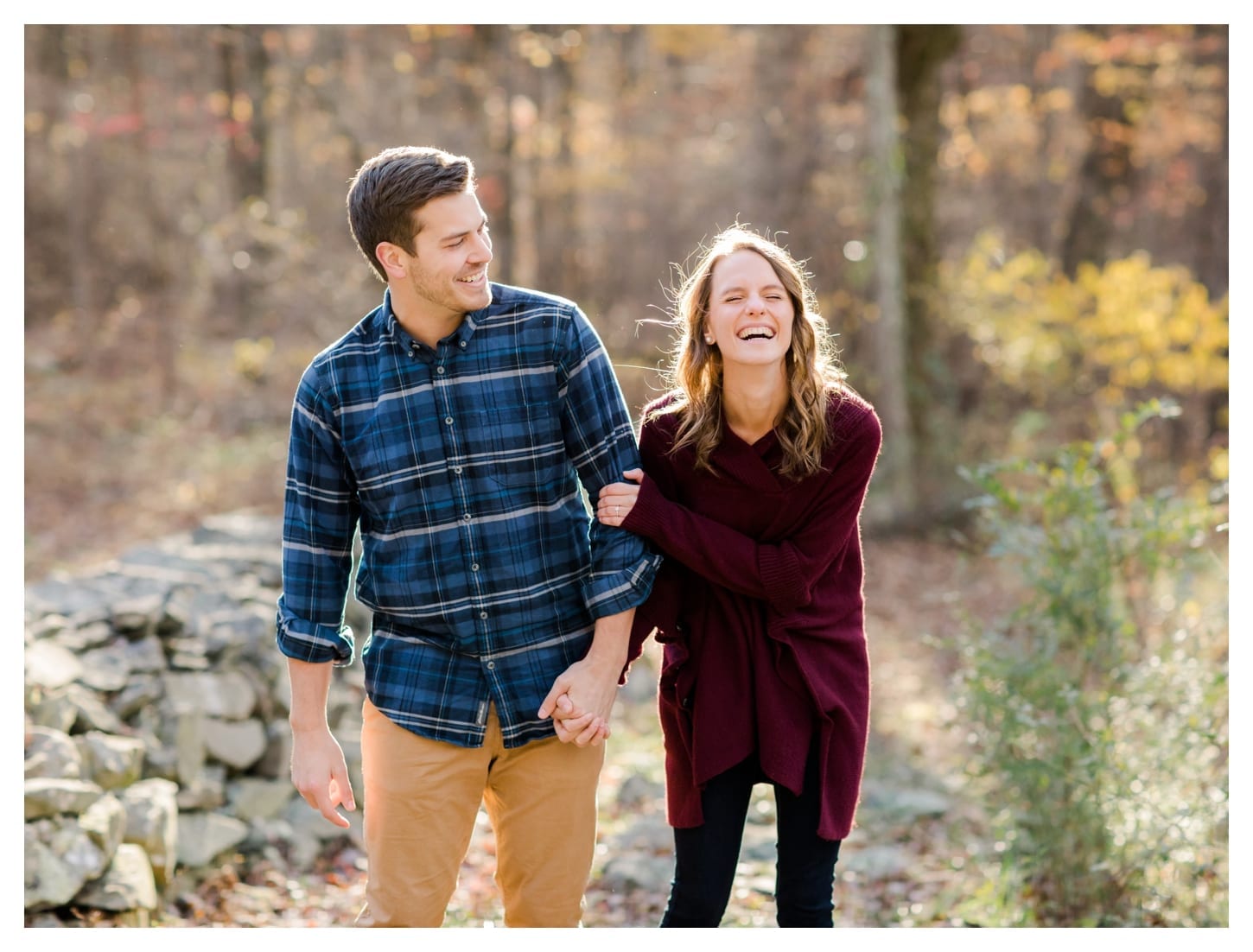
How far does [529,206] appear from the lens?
54.2 ft

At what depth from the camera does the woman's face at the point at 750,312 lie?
2668mm

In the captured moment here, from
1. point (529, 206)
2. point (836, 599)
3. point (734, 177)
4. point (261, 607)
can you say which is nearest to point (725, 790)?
point (836, 599)

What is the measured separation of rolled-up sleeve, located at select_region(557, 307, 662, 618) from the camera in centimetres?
263

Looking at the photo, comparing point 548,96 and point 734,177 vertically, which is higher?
point 548,96

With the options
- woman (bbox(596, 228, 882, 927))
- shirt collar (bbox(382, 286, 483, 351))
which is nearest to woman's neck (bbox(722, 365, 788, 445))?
woman (bbox(596, 228, 882, 927))

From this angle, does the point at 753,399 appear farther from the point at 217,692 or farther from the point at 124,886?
the point at 217,692

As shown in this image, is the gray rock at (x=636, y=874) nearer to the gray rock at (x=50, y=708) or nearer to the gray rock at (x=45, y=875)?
the gray rock at (x=45, y=875)

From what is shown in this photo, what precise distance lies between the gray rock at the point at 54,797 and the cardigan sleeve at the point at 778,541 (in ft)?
7.93

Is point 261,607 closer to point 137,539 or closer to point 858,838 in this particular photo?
point 858,838

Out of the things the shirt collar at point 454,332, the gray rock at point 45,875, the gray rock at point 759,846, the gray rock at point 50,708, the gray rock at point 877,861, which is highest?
the shirt collar at point 454,332

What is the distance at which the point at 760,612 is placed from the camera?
275 cm

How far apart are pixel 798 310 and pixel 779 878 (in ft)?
4.29

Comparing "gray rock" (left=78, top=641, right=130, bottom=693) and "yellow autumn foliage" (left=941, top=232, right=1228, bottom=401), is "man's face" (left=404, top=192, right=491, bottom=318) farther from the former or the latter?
"yellow autumn foliage" (left=941, top=232, right=1228, bottom=401)

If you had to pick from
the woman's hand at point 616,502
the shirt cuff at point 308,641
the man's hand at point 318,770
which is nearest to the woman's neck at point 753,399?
the woman's hand at point 616,502
